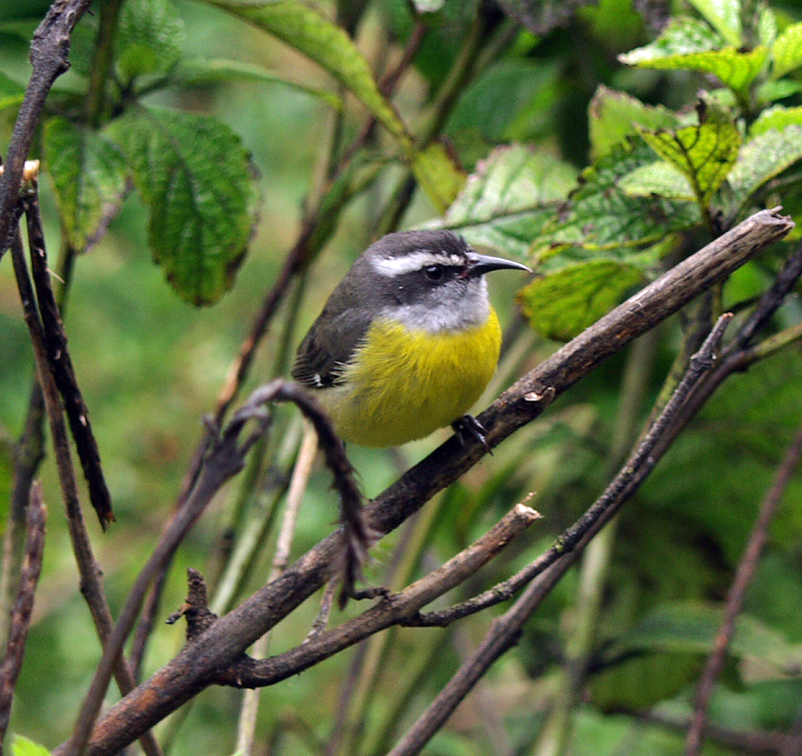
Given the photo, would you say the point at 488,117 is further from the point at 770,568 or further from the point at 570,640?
the point at 770,568

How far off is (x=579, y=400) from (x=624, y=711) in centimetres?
100

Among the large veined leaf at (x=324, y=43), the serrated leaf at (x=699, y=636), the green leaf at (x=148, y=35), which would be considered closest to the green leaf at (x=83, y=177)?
the green leaf at (x=148, y=35)

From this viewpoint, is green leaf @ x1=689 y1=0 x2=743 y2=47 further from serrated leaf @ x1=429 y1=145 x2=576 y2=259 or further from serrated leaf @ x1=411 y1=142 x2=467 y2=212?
serrated leaf @ x1=411 y1=142 x2=467 y2=212

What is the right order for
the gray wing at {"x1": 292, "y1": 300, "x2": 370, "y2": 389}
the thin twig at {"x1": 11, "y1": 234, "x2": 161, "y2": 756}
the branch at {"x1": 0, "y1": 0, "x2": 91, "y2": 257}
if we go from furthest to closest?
the gray wing at {"x1": 292, "y1": 300, "x2": 370, "y2": 389} → the thin twig at {"x1": 11, "y1": 234, "x2": 161, "y2": 756} → the branch at {"x1": 0, "y1": 0, "x2": 91, "y2": 257}

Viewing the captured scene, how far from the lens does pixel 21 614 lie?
4.58 feet

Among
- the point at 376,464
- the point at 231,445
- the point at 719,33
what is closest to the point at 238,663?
the point at 231,445

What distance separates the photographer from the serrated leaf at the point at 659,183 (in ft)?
6.18

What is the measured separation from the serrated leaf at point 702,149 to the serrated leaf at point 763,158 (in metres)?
0.09

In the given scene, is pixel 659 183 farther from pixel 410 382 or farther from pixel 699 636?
pixel 699 636

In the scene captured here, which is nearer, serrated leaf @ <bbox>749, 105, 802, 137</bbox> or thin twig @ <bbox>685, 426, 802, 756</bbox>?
serrated leaf @ <bbox>749, 105, 802, 137</bbox>

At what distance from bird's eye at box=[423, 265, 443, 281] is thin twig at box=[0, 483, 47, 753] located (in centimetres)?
156

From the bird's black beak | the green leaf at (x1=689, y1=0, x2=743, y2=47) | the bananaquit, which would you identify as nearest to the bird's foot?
the bananaquit

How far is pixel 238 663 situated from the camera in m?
1.39

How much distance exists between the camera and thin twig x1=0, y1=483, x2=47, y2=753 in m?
1.39
